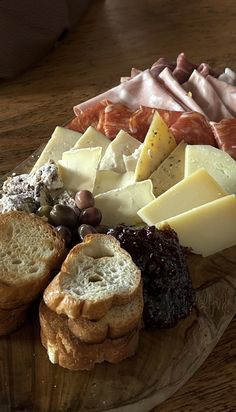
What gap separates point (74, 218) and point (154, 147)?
39cm

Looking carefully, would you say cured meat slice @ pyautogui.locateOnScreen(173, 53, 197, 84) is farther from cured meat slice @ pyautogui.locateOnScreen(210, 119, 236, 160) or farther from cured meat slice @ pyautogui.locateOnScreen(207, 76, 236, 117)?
cured meat slice @ pyautogui.locateOnScreen(210, 119, 236, 160)

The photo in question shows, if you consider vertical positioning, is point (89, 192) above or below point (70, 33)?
above

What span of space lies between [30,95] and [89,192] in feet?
3.77

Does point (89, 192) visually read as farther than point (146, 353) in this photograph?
Yes

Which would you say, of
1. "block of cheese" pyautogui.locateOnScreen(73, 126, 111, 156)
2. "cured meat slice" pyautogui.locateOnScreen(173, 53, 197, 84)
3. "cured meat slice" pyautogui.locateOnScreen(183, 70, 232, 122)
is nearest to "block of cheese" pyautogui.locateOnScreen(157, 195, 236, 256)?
"block of cheese" pyautogui.locateOnScreen(73, 126, 111, 156)

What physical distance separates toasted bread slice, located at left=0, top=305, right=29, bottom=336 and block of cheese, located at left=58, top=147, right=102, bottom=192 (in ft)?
1.65

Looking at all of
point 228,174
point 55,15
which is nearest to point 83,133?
Answer: point 228,174

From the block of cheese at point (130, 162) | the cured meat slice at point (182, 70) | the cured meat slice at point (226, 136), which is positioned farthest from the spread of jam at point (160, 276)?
the cured meat slice at point (182, 70)

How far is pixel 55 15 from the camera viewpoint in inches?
130

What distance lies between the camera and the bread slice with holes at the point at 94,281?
5.03 ft

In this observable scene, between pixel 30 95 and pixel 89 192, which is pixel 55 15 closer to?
pixel 30 95

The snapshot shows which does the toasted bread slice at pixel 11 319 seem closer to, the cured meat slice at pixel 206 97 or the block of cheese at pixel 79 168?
the block of cheese at pixel 79 168

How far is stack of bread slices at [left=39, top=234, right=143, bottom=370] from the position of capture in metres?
1.55

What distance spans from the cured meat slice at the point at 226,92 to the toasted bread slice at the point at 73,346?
111cm
